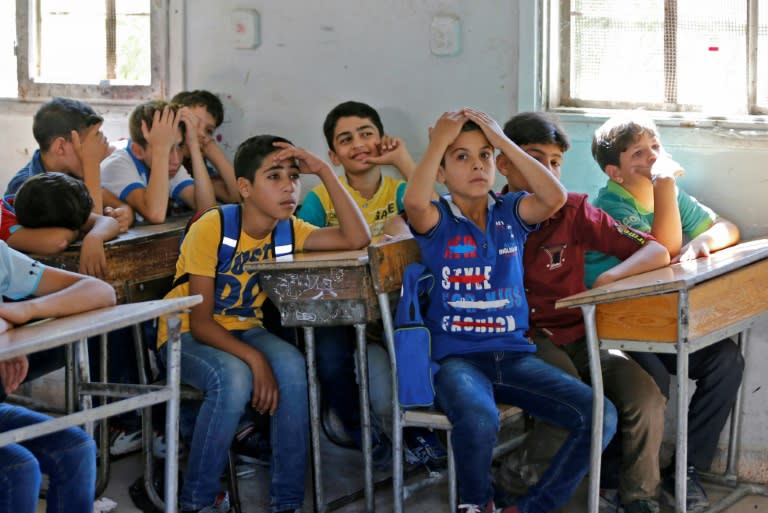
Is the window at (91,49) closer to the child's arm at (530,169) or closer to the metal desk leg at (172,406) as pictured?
the child's arm at (530,169)

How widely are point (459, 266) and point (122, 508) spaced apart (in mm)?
1367

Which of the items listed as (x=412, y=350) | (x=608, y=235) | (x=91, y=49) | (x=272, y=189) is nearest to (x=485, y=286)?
(x=412, y=350)

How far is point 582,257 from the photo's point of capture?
11.2 ft

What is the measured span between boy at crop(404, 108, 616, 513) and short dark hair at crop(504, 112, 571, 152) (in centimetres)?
32

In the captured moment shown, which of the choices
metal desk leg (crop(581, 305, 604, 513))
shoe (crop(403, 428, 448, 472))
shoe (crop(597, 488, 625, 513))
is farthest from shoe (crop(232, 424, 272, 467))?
metal desk leg (crop(581, 305, 604, 513))

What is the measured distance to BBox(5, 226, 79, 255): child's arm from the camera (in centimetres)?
341

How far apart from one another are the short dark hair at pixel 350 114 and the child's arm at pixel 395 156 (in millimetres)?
63

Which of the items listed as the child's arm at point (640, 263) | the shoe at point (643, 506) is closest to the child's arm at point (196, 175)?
the child's arm at point (640, 263)

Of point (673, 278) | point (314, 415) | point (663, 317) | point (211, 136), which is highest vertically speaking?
point (211, 136)

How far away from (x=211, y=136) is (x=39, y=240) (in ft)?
3.68

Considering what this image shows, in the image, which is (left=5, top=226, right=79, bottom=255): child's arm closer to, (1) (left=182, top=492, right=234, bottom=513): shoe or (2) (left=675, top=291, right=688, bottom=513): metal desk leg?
(1) (left=182, top=492, right=234, bottom=513): shoe

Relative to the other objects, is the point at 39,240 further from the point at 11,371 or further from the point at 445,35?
the point at 445,35

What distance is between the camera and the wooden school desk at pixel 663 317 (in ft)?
9.23

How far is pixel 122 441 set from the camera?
3.91 metres
